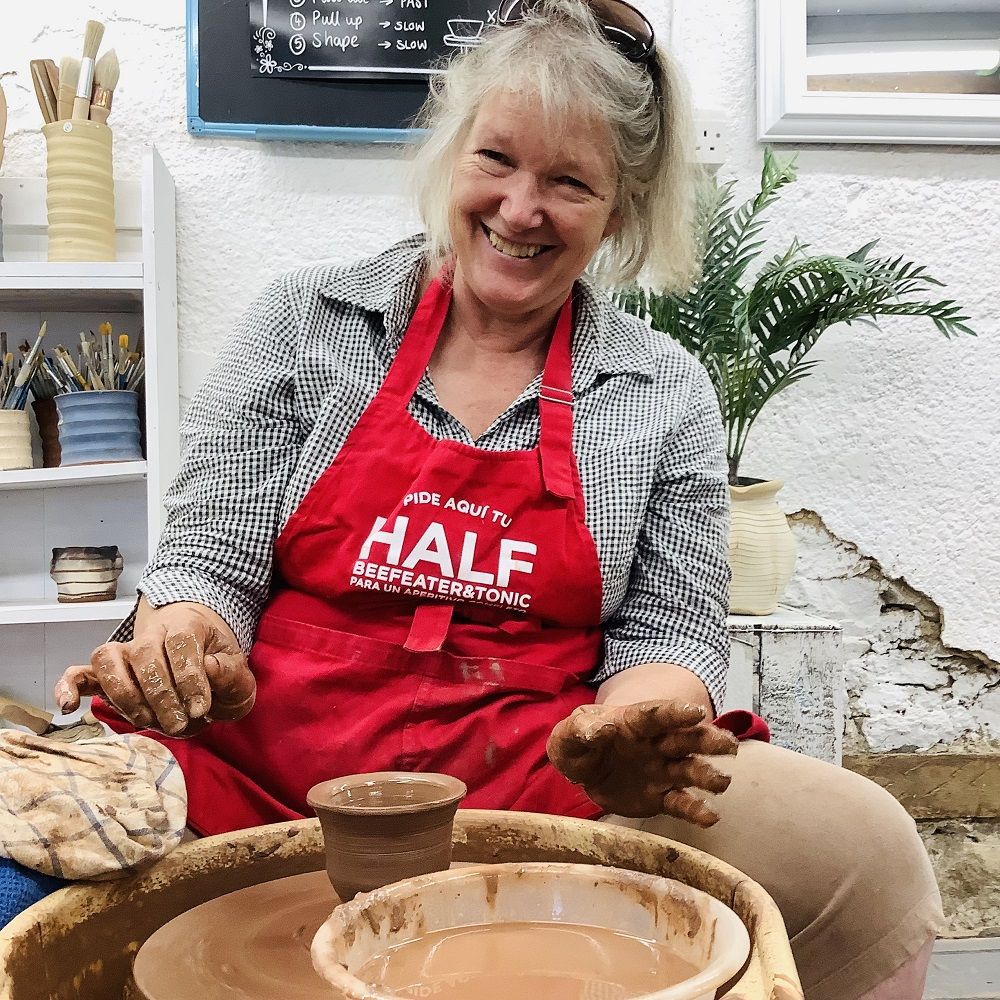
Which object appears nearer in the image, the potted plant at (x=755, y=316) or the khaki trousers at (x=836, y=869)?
the khaki trousers at (x=836, y=869)

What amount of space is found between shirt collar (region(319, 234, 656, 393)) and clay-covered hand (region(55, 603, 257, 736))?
1.74 ft

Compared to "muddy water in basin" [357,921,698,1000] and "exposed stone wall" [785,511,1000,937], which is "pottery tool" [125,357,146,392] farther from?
"muddy water in basin" [357,921,698,1000]

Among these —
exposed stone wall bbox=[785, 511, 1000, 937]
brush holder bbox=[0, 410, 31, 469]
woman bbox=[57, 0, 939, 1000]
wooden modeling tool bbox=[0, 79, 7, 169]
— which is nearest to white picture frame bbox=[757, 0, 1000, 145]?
exposed stone wall bbox=[785, 511, 1000, 937]

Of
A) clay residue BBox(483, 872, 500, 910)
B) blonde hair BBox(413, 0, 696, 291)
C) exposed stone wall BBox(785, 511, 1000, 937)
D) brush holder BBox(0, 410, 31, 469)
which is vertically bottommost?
exposed stone wall BBox(785, 511, 1000, 937)

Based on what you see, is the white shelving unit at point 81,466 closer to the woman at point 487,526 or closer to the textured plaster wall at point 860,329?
the textured plaster wall at point 860,329

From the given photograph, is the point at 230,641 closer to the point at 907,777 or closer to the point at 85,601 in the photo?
the point at 85,601

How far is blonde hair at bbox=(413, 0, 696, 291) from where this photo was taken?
1.29m

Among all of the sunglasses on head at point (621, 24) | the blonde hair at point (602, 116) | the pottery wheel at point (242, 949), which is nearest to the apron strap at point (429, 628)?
the pottery wheel at point (242, 949)

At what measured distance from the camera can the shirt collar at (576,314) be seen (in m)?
1.31

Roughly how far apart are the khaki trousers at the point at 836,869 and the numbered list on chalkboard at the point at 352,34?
1.94 meters

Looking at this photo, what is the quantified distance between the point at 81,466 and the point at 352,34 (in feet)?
3.93

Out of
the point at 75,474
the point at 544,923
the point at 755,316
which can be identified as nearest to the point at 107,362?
the point at 75,474

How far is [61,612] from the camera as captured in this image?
6.69 ft

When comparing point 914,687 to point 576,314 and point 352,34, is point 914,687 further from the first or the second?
point 352,34
